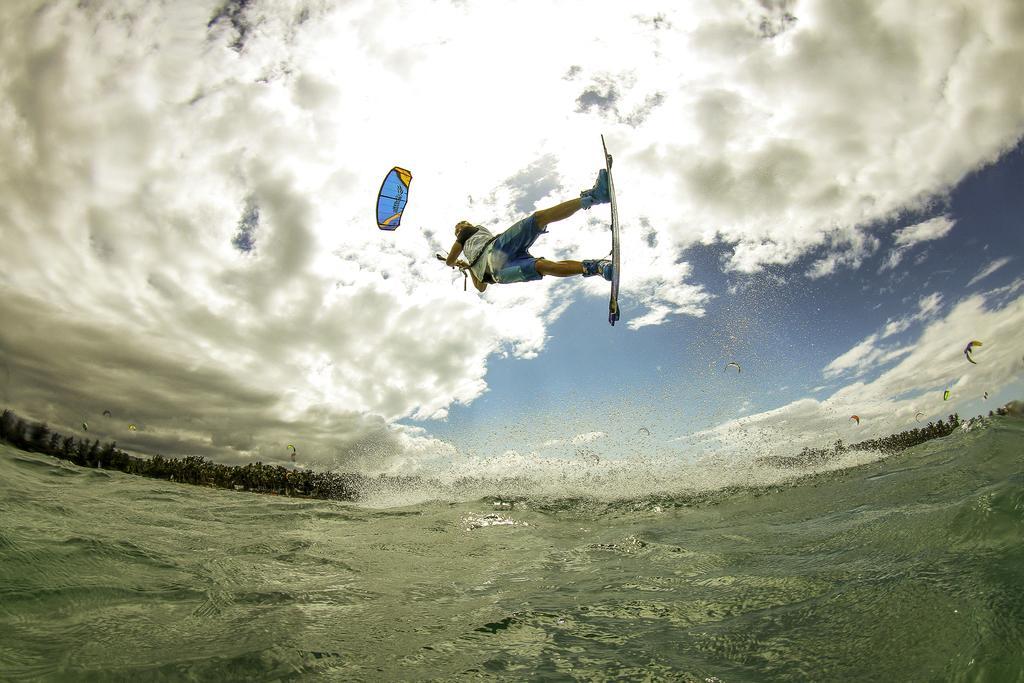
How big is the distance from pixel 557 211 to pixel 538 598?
6070mm

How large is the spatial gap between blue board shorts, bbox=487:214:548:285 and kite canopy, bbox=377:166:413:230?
13.4 ft

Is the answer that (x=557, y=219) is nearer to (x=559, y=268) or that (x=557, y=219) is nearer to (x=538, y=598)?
(x=559, y=268)

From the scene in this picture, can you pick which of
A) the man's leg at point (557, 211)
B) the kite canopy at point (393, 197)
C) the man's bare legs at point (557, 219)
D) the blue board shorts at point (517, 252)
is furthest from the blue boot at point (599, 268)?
the kite canopy at point (393, 197)

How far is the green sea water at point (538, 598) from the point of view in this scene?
2588mm

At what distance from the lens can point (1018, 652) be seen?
2035 millimetres

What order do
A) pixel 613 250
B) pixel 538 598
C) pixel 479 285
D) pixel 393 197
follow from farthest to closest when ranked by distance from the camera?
pixel 393 197, pixel 479 285, pixel 613 250, pixel 538 598

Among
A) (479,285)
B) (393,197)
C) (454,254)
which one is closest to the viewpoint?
(479,285)

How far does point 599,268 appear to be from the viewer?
25.3 feet

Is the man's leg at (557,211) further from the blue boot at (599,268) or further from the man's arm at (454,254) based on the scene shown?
the man's arm at (454,254)

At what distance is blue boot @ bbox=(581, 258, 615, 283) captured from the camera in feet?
24.8

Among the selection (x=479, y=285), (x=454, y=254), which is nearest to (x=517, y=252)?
(x=479, y=285)

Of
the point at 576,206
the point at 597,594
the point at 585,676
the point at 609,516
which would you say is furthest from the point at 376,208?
the point at 585,676

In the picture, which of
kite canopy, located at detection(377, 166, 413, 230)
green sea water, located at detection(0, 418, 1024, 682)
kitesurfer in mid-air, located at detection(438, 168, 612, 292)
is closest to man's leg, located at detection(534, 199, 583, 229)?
kitesurfer in mid-air, located at detection(438, 168, 612, 292)

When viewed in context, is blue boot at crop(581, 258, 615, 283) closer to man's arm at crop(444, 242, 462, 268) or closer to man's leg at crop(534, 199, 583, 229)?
man's leg at crop(534, 199, 583, 229)
